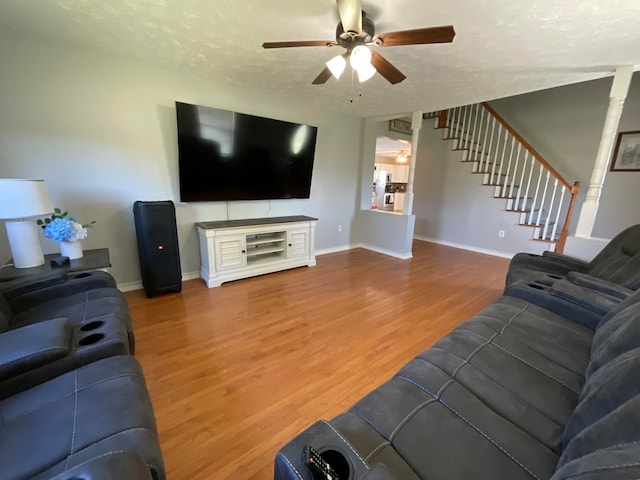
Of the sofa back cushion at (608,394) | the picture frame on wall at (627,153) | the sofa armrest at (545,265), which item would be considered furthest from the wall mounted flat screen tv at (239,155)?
the picture frame on wall at (627,153)

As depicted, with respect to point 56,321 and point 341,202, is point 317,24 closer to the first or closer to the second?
point 56,321

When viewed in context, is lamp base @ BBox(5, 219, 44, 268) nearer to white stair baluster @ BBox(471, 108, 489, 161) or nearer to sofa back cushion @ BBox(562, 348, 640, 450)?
sofa back cushion @ BBox(562, 348, 640, 450)

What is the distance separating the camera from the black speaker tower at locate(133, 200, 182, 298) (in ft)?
8.59

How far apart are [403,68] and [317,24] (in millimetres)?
1018

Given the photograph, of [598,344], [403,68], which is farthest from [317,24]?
[598,344]

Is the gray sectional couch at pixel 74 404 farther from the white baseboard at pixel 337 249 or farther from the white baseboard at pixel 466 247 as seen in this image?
the white baseboard at pixel 466 247

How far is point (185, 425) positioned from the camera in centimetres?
143

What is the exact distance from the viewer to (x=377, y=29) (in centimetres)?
193

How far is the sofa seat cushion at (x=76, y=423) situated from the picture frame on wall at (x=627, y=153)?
19.4 ft

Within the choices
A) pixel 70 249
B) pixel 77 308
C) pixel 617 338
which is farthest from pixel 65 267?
pixel 617 338

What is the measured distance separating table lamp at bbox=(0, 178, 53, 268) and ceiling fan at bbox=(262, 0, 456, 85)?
1757 mm

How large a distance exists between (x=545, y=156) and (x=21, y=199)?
21.0ft

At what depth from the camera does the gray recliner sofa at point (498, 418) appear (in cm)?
69

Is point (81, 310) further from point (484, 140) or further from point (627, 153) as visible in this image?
point (627, 153)
